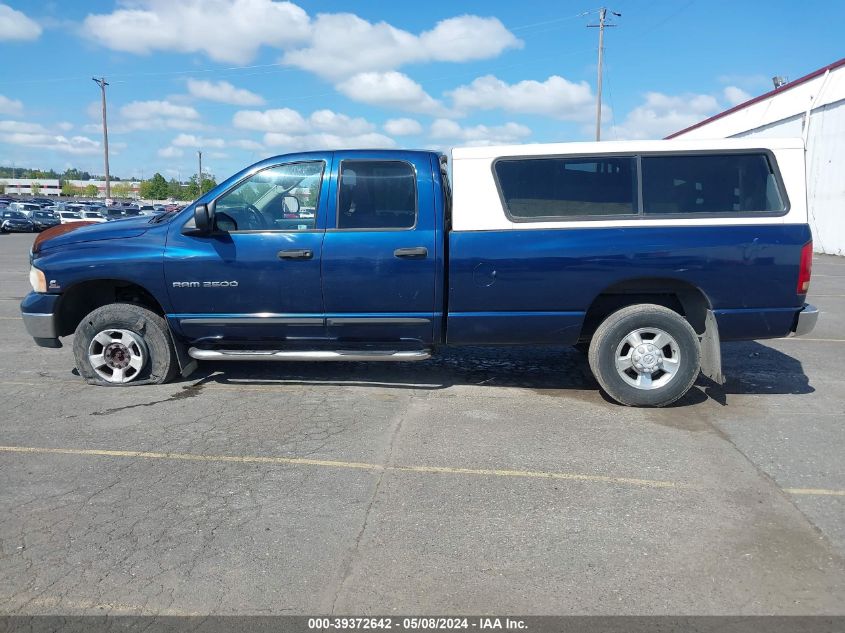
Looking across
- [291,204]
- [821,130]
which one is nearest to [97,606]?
[291,204]

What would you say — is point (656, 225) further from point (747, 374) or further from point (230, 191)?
point (230, 191)

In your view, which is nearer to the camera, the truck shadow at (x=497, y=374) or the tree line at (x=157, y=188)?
the truck shadow at (x=497, y=374)

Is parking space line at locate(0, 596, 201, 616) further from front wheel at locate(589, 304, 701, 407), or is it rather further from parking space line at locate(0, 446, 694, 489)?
front wheel at locate(589, 304, 701, 407)

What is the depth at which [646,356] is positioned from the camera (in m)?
5.26

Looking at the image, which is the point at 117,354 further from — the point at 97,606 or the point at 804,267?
the point at 804,267

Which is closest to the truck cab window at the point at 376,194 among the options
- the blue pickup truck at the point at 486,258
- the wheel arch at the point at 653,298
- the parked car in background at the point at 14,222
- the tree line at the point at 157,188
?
the blue pickup truck at the point at 486,258

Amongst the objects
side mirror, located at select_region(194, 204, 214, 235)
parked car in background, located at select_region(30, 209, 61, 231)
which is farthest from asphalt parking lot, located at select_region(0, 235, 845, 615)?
parked car in background, located at select_region(30, 209, 61, 231)

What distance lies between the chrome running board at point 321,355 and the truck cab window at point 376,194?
1.06 m

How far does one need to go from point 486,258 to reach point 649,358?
5.14 ft

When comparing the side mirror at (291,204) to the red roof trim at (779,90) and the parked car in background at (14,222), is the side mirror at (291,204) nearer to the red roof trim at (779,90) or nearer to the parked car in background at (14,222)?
the red roof trim at (779,90)

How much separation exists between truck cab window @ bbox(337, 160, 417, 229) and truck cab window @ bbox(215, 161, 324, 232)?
27cm

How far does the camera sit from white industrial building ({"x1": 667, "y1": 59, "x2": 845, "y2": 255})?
2158cm

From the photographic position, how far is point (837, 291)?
12.7 metres

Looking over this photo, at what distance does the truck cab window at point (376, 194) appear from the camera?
534 centimetres
